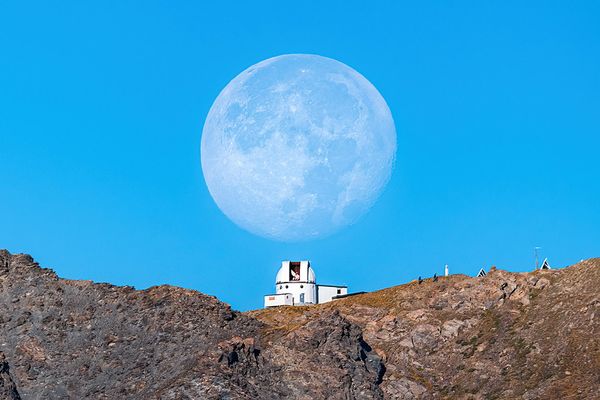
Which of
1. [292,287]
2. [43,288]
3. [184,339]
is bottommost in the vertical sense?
[184,339]

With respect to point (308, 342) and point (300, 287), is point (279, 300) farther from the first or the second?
point (308, 342)

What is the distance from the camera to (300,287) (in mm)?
185625

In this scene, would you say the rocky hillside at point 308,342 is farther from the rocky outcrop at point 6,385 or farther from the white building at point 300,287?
the white building at point 300,287

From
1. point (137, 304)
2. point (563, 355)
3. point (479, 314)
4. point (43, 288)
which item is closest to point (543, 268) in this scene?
point (479, 314)

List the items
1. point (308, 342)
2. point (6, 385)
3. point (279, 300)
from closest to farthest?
point (6, 385) → point (308, 342) → point (279, 300)

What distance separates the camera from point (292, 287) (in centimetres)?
18575

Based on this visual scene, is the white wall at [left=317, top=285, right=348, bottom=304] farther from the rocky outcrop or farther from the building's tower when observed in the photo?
the rocky outcrop

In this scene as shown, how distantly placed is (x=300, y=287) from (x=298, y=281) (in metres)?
1.17

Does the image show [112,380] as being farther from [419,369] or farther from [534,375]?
[534,375]

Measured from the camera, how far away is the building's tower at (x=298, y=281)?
184875mm

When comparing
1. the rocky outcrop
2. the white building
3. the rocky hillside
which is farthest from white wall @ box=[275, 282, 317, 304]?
the rocky outcrop

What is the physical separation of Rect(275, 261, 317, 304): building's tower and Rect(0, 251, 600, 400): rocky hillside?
24518 mm

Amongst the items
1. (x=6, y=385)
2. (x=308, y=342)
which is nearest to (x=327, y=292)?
(x=308, y=342)

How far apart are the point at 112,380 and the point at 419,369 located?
35.1 m
